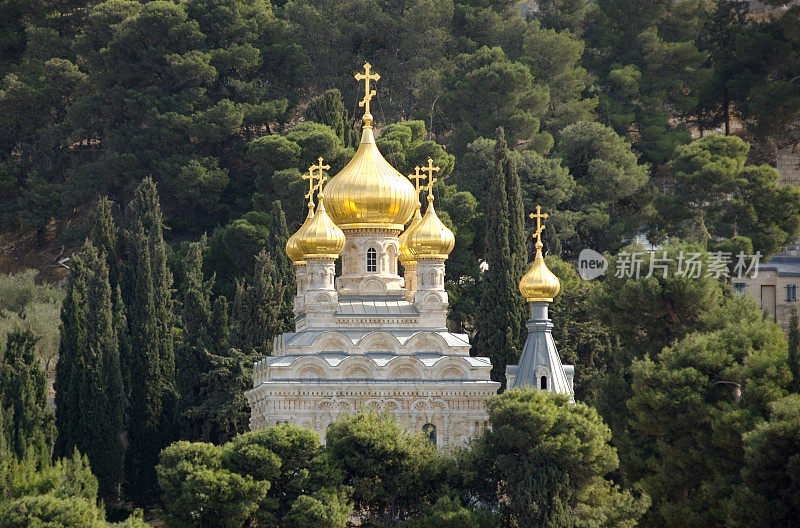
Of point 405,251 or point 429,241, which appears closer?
point 429,241

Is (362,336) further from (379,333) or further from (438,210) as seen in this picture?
(438,210)

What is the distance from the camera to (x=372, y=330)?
154 feet

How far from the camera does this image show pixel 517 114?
67875mm

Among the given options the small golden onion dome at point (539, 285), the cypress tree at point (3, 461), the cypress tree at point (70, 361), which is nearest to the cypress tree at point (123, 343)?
the cypress tree at point (70, 361)

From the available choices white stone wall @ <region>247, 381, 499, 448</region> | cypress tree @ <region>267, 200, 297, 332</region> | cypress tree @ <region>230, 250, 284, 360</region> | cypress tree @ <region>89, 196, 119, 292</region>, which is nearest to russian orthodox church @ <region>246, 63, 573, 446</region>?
white stone wall @ <region>247, 381, 499, 448</region>

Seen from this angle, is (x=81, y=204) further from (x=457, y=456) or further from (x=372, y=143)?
(x=457, y=456)

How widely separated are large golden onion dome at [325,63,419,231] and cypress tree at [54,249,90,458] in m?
8.40

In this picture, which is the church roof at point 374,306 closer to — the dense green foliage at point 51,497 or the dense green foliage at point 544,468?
the dense green foliage at point 544,468

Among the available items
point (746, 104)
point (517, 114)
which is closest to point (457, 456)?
point (517, 114)

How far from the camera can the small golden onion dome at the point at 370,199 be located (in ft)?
160

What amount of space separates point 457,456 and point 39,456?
11.6 m

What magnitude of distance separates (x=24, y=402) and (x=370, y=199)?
10214 millimetres

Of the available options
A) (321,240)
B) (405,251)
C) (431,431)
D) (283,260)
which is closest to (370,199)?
(405,251)

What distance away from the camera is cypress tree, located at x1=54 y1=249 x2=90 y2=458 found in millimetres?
50469
